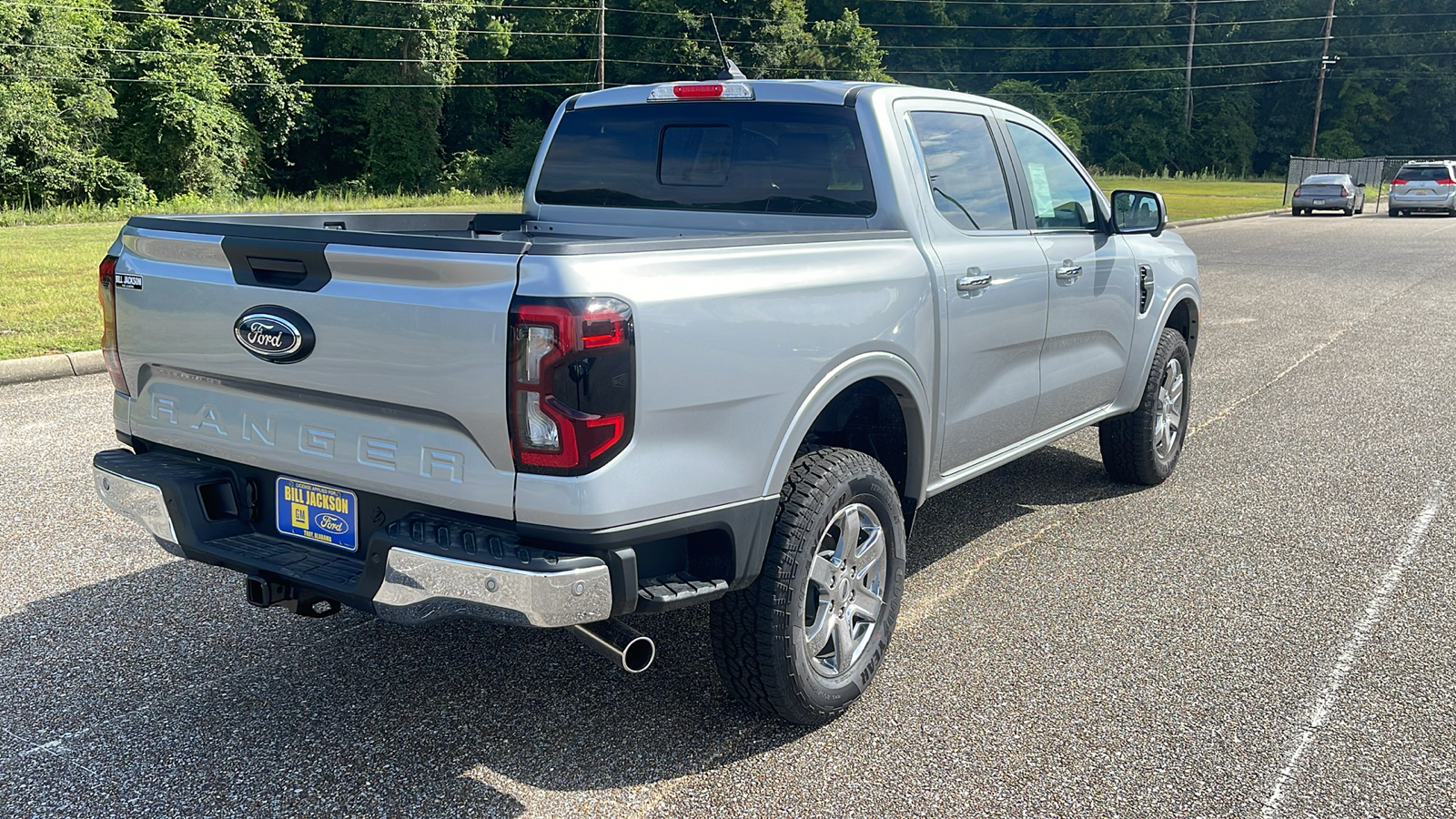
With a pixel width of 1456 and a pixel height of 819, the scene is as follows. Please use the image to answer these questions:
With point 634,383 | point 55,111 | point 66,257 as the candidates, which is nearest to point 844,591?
point 634,383

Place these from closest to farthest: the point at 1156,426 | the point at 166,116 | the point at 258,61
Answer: the point at 1156,426 < the point at 166,116 < the point at 258,61

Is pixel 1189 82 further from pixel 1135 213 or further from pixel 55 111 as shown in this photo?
pixel 1135 213

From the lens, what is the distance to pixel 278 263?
3133 millimetres

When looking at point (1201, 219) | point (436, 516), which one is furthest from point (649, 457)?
point (1201, 219)

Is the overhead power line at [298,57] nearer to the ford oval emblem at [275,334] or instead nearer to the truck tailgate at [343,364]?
the truck tailgate at [343,364]

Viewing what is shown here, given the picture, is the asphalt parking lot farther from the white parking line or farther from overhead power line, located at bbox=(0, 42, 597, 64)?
overhead power line, located at bbox=(0, 42, 597, 64)

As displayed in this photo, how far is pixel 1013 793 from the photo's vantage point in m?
3.21

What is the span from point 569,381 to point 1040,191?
2.99m

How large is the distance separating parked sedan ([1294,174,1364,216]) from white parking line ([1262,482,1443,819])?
1440 inches

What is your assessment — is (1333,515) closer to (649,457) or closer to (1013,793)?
(1013,793)

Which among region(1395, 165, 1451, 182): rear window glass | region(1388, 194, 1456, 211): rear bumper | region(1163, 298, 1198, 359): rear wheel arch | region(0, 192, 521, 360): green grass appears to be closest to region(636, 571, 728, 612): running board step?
region(1163, 298, 1198, 359): rear wheel arch

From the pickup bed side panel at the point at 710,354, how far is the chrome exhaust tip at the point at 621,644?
378 millimetres

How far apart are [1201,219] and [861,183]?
32.2m

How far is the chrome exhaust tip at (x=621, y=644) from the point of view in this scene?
308 centimetres
